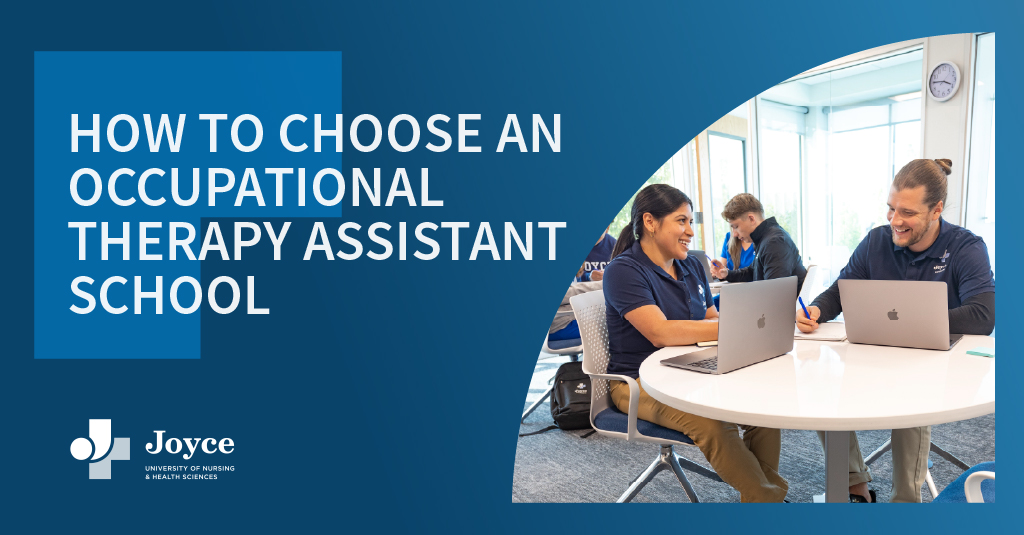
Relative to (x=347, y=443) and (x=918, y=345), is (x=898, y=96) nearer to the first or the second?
(x=918, y=345)

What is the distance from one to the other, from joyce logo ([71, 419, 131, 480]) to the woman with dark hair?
1524 mm

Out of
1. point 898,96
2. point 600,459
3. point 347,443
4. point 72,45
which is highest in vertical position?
point 898,96

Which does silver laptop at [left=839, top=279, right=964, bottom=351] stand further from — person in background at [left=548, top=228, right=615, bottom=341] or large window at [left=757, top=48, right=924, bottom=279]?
large window at [left=757, top=48, right=924, bottom=279]

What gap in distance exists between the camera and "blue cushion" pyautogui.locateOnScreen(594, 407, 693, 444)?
2094mm

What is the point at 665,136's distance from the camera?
5.30 ft

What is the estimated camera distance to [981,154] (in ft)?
18.5

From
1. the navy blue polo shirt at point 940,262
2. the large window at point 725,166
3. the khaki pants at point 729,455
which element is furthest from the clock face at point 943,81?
the khaki pants at point 729,455

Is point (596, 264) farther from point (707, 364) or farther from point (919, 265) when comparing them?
point (707, 364)

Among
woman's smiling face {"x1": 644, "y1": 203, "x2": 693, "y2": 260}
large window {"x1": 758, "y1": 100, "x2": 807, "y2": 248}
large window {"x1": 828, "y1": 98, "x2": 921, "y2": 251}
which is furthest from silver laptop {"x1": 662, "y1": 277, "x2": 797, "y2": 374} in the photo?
large window {"x1": 758, "y1": 100, "x2": 807, "y2": 248}

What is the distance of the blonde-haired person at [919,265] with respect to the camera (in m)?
2.17

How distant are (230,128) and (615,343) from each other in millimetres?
Result: 1448

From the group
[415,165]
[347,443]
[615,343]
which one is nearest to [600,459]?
[615,343]

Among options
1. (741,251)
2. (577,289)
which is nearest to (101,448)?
(577,289)

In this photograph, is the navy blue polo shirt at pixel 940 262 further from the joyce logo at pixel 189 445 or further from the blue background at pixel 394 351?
the joyce logo at pixel 189 445
